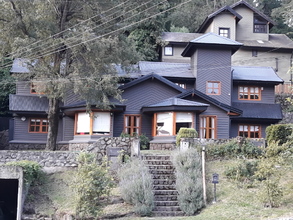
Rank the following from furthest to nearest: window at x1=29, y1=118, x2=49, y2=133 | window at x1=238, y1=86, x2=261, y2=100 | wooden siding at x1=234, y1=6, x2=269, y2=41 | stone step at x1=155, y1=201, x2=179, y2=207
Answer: wooden siding at x1=234, y1=6, x2=269, y2=41
window at x1=238, y1=86, x2=261, y2=100
window at x1=29, y1=118, x2=49, y2=133
stone step at x1=155, y1=201, x2=179, y2=207

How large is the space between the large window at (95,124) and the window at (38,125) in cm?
389

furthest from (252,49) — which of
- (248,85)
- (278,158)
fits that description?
(278,158)

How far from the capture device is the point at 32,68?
83.3ft

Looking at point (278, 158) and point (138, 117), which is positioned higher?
point (138, 117)

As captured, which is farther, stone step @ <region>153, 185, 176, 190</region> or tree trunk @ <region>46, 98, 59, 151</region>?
tree trunk @ <region>46, 98, 59, 151</region>

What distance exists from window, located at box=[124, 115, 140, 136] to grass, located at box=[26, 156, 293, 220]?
907 cm

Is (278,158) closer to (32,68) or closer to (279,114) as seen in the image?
(32,68)

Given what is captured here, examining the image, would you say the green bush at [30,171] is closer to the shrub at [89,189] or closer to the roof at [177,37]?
the shrub at [89,189]

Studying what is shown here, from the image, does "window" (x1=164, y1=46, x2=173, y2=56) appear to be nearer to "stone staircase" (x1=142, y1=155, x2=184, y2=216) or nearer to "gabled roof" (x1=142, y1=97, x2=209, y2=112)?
"gabled roof" (x1=142, y1=97, x2=209, y2=112)

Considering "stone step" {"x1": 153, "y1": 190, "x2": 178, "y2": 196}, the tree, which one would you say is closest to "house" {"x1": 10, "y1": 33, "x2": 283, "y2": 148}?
the tree

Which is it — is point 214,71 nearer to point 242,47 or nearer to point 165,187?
point 242,47

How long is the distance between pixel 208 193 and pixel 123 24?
13.7 m

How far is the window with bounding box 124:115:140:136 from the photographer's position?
2948cm

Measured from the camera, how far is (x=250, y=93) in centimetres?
3425
